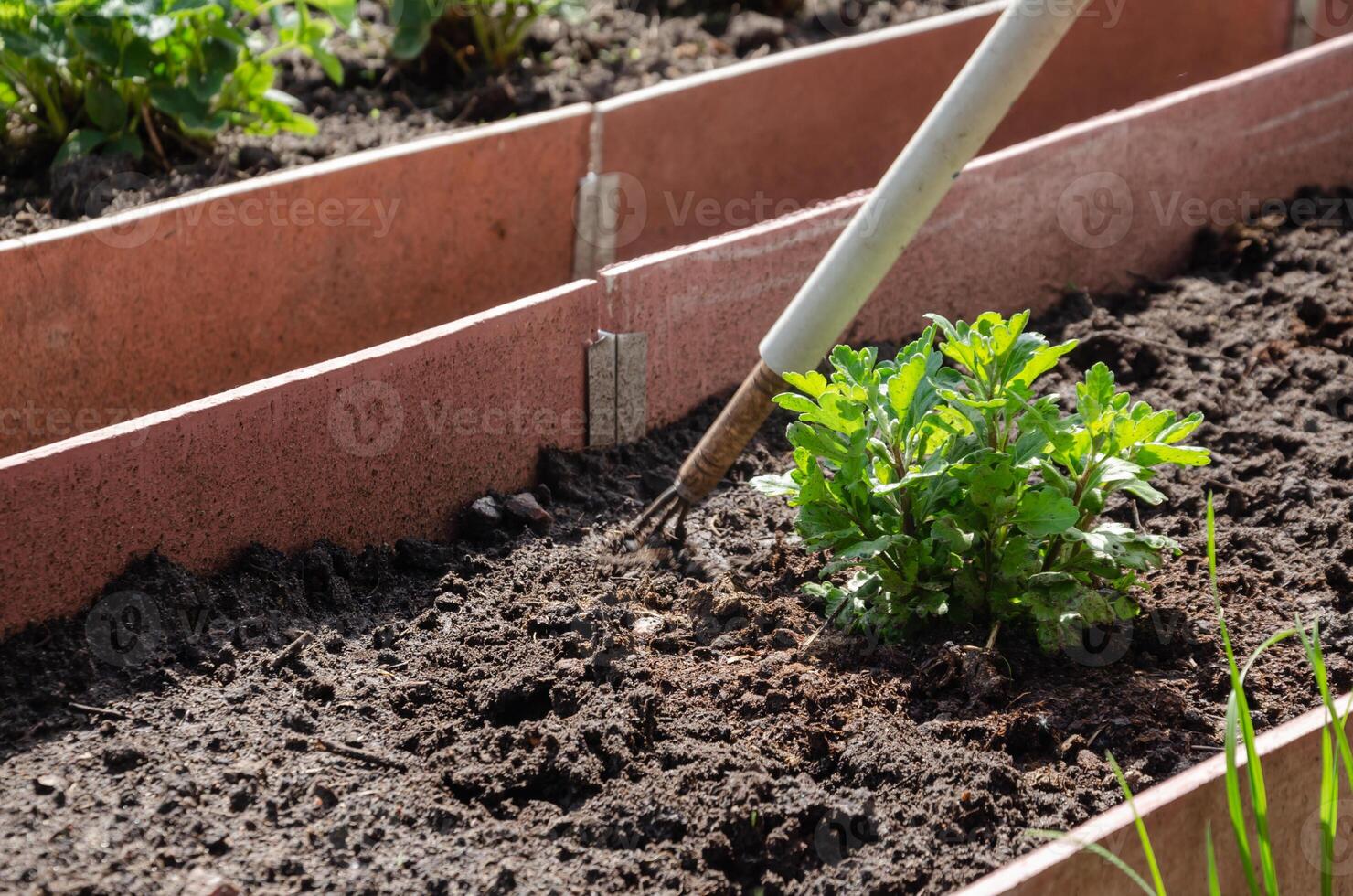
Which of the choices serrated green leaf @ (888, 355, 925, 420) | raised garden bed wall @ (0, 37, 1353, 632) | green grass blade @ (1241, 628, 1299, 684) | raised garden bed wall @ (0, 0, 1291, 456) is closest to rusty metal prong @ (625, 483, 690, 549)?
raised garden bed wall @ (0, 37, 1353, 632)

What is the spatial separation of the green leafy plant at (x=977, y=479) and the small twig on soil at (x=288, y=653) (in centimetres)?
74

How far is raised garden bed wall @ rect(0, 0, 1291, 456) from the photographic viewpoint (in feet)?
9.93

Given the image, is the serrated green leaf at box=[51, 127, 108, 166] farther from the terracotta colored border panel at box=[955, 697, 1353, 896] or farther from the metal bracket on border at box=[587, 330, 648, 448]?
the terracotta colored border panel at box=[955, 697, 1353, 896]

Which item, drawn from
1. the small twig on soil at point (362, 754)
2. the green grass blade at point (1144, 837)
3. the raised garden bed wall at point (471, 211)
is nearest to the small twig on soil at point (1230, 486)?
the green grass blade at point (1144, 837)

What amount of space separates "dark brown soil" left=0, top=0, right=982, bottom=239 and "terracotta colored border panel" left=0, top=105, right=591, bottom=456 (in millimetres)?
402

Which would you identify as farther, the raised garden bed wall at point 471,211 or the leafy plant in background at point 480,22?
the leafy plant in background at point 480,22

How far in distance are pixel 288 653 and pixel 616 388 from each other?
0.92 meters

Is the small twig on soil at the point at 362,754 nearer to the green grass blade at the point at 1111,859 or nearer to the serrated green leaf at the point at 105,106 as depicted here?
the green grass blade at the point at 1111,859

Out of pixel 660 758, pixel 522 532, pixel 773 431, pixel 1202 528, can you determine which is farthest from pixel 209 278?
pixel 1202 528

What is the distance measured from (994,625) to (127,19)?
2520mm

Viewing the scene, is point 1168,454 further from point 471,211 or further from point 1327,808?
point 471,211

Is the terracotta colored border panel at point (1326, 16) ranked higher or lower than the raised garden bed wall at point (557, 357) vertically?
higher

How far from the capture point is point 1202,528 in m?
2.74

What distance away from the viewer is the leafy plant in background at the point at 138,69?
3.46 meters
